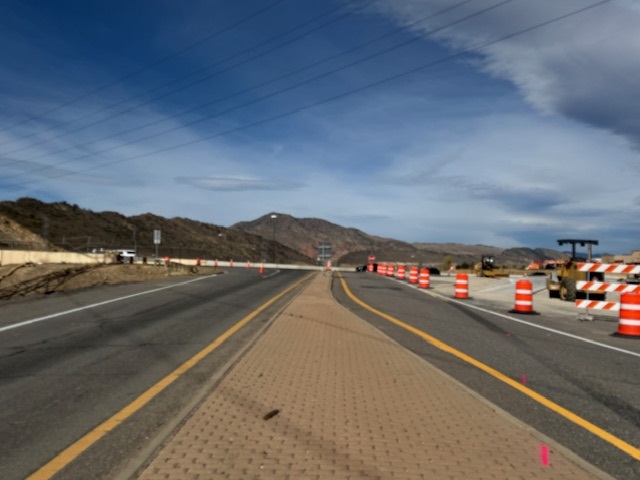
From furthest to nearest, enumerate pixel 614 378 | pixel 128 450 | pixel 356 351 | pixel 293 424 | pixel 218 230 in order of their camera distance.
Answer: pixel 218 230 → pixel 356 351 → pixel 614 378 → pixel 293 424 → pixel 128 450

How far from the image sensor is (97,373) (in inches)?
264

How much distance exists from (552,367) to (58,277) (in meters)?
26.9

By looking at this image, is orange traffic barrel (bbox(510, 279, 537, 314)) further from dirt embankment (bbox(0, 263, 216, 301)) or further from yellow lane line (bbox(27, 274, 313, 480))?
dirt embankment (bbox(0, 263, 216, 301))

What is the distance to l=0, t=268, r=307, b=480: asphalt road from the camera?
13.4 feet

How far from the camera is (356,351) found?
310 inches

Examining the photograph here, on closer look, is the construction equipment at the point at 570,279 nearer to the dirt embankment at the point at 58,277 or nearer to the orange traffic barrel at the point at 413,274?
the orange traffic barrel at the point at 413,274

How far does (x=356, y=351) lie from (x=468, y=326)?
4683mm

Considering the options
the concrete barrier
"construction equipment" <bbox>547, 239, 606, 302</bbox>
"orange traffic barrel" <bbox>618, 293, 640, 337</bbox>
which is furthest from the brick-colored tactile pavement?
the concrete barrier

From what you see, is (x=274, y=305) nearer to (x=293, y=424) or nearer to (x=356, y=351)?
(x=356, y=351)

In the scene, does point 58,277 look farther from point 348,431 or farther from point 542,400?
point 542,400

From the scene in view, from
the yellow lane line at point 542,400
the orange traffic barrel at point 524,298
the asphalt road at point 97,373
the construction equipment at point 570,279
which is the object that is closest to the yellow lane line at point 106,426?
the asphalt road at point 97,373

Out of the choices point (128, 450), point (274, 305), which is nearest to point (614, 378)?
point (128, 450)

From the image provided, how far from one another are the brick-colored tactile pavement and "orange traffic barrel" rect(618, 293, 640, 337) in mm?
6599

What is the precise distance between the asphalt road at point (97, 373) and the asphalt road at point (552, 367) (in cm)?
318
